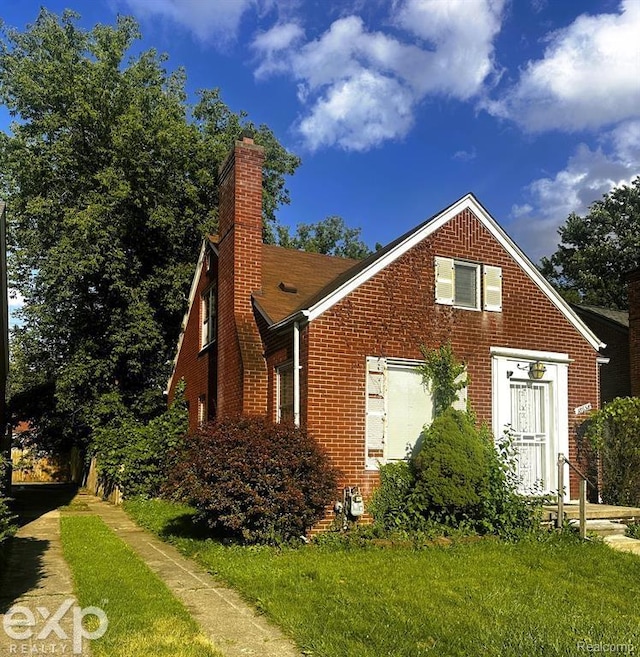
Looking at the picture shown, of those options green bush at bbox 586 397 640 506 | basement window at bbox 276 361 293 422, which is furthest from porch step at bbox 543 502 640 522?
basement window at bbox 276 361 293 422

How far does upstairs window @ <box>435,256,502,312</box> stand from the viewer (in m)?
11.9

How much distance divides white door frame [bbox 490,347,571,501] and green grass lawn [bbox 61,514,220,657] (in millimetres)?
6684

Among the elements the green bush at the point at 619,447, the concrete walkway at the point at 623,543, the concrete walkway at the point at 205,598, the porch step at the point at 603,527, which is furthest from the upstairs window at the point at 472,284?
the concrete walkway at the point at 205,598

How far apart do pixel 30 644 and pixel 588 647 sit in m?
4.49

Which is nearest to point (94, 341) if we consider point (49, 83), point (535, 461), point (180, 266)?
point (180, 266)

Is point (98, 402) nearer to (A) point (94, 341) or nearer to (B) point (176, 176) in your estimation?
(A) point (94, 341)

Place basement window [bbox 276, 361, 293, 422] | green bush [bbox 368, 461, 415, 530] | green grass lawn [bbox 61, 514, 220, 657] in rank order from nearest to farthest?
green grass lawn [bbox 61, 514, 220, 657] → green bush [bbox 368, 461, 415, 530] → basement window [bbox 276, 361, 293, 422]

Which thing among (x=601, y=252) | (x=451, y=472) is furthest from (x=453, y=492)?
(x=601, y=252)

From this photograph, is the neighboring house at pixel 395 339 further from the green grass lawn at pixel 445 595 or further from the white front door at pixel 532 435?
the green grass lawn at pixel 445 595

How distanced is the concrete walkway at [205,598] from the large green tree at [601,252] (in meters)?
33.9

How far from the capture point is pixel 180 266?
69.8ft

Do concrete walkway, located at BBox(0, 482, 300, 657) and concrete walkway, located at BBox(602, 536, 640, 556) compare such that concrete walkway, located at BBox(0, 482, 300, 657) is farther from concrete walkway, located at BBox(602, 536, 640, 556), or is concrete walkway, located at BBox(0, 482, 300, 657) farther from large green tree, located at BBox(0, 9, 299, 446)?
large green tree, located at BBox(0, 9, 299, 446)

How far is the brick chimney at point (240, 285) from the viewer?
11.6 meters

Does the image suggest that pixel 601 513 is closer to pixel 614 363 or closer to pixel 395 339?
pixel 395 339
